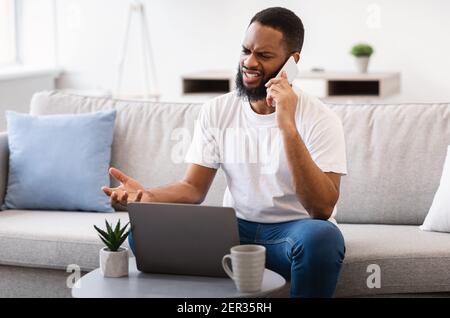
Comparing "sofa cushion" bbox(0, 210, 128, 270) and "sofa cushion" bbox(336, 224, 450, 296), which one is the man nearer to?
"sofa cushion" bbox(336, 224, 450, 296)

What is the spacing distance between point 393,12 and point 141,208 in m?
4.02

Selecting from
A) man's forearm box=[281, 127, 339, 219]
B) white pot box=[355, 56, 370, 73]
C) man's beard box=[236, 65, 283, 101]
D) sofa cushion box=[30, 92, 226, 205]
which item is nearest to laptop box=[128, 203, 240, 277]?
man's forearm box=[281, 127, 339, 219]

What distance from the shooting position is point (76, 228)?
279cm

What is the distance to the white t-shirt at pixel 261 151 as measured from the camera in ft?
7.75

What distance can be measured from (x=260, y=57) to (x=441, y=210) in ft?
2.59

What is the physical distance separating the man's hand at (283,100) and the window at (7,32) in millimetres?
4308

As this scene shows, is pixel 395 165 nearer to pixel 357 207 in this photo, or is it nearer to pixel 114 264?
pixel 357 207

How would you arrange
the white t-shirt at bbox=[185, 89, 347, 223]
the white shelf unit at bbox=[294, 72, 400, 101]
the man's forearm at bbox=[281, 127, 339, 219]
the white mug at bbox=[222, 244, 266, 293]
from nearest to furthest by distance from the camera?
the white mug at bbox=[222, 244, 266, 293] → the man's forearm at bbox=[281, 127, 339, 219] → the white t-shirt at bbox=[185, 89, 347, 223] → the white shelf unit at bbox=[294, 72, 400, 101]

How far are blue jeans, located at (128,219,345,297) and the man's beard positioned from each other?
16.0 inches

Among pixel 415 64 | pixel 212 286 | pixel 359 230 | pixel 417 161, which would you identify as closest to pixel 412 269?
pixel 359 230

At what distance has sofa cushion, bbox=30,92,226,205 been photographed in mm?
3088

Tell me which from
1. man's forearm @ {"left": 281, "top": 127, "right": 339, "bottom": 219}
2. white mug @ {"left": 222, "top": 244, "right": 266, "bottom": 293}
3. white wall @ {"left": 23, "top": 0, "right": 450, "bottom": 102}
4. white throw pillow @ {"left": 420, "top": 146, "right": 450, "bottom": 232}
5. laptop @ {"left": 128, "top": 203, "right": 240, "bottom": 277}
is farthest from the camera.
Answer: white wall @ {"left": 23, "top": 0, "right": 450, "bottom": 102}

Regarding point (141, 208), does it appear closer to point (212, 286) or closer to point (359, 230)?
point (212, 286)

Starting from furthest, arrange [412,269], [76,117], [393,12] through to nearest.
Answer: [393,12]
[76,117]
[412,269]
